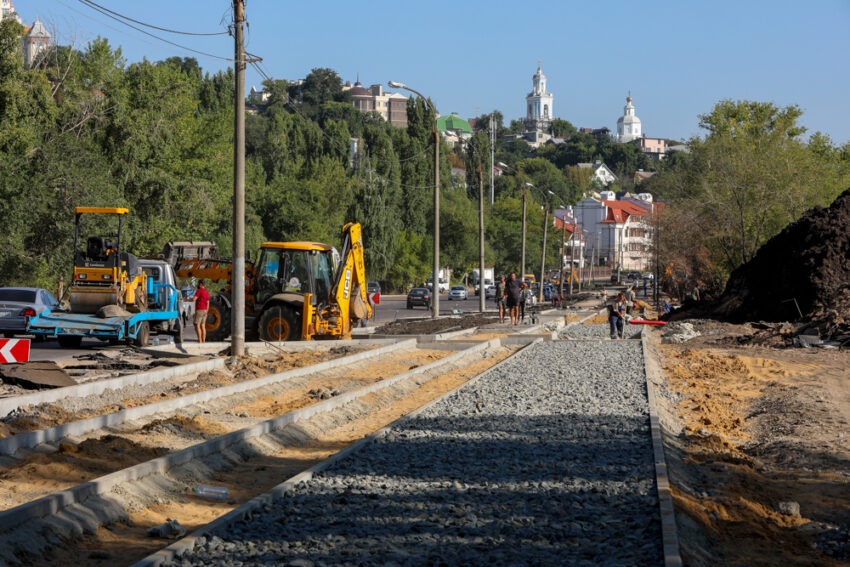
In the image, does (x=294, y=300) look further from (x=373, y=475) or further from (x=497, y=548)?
(x=497, y=548)

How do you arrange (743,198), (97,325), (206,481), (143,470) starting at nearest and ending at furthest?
1. (143,470)
2. (206,481)
3. (97,325)
4. (743,198)

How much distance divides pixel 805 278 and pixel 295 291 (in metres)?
19.5

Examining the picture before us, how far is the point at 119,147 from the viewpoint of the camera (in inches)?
2240

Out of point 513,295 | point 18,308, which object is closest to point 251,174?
point 513,295

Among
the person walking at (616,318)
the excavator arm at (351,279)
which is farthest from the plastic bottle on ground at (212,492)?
the person walking at (616,318)

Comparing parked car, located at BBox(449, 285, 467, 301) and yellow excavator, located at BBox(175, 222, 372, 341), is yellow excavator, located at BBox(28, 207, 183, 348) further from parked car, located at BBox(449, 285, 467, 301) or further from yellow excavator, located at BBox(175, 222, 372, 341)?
parked car, located at BBox(449, 285, 467, 301)

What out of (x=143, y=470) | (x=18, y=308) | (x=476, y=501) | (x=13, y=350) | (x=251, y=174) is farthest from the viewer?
(x=251, y=174)

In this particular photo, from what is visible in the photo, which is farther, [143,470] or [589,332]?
[589,332]

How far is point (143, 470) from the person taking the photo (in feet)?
37.1

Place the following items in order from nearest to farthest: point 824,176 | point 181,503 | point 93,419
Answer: point 181,503 → point 93,419 → point 824,176

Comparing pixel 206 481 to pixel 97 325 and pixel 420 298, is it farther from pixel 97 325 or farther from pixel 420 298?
pixel 420 298

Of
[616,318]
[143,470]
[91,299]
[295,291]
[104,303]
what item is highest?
[295,291]

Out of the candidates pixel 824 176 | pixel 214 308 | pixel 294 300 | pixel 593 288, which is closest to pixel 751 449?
pixel 294 300

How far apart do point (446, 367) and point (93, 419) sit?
14546 millimetres
